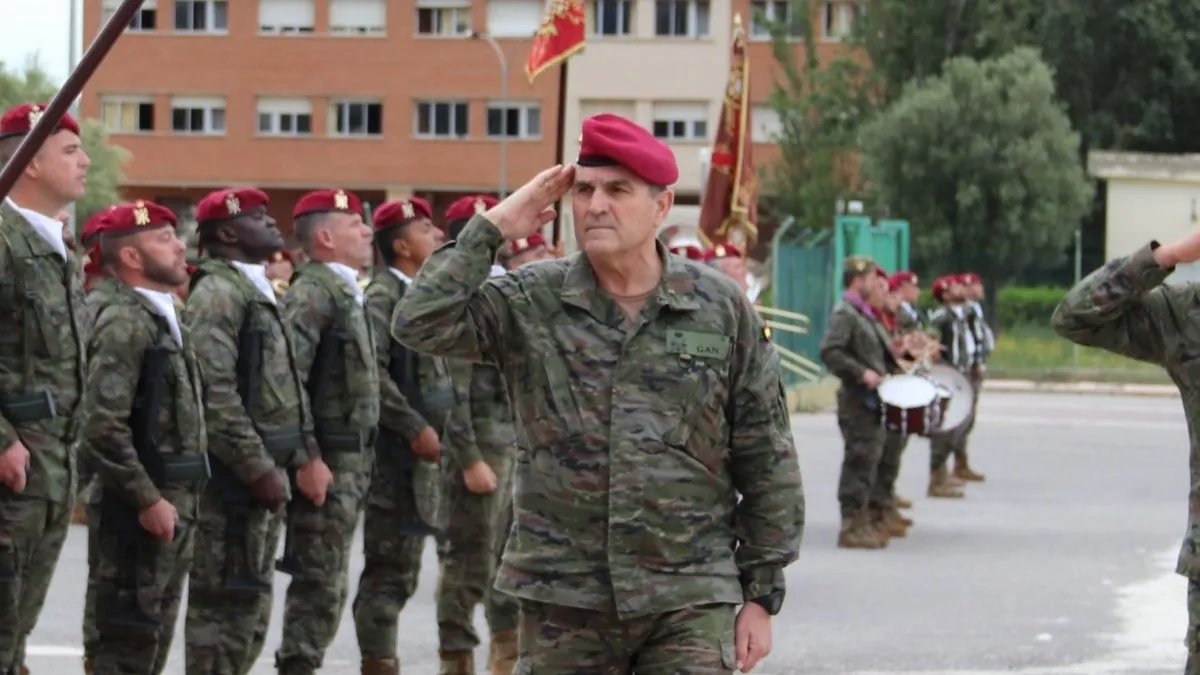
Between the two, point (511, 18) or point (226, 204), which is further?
point (511, 18)

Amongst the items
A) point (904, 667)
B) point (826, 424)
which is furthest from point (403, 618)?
point (826, 424)

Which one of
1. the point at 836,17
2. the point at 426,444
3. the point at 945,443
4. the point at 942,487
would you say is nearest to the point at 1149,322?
the point at 426,444

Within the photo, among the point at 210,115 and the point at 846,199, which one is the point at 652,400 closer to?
the point at 846,199

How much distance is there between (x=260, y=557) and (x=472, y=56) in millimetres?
60451

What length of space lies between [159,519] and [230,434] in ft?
2.00

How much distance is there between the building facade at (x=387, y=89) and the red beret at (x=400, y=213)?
56.9 m

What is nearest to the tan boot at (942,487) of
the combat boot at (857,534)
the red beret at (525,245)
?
the combat boot at (857,534)

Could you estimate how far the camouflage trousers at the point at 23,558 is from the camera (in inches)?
284

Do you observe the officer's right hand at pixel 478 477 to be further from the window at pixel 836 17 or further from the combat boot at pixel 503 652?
the window at pixel 836 17

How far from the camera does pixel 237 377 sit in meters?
8.59

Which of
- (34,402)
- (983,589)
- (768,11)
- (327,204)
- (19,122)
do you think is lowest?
(983,589)

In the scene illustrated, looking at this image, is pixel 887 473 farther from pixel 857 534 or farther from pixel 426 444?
pixel 426 444

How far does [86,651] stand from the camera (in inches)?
322

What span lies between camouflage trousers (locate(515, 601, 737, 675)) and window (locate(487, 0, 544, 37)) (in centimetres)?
6130
